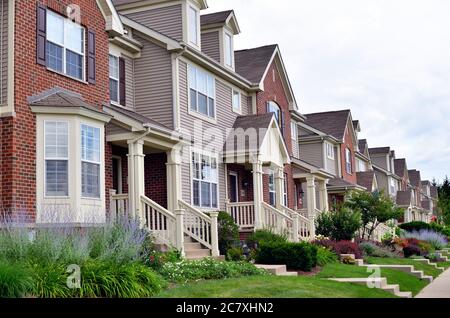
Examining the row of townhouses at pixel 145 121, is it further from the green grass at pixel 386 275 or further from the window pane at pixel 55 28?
the green grass at pixel 386 275

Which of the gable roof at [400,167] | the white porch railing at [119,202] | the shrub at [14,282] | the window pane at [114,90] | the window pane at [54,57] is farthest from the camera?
the gable roof at [400,167]

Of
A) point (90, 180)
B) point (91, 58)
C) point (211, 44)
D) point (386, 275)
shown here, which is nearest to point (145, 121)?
point (91, 58)

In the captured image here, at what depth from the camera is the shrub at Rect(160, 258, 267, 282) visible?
13649 mm

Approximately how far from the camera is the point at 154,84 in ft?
72.3

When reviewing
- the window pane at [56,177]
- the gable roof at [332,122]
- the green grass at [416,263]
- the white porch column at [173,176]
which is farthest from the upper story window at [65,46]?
the gable roof at [332,122]

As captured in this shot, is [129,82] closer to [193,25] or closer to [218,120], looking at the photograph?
[193,25]

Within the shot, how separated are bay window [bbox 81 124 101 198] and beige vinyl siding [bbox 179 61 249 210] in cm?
549

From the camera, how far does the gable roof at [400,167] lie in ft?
241

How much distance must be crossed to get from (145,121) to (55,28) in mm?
3704

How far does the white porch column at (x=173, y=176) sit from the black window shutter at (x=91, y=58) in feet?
11.7

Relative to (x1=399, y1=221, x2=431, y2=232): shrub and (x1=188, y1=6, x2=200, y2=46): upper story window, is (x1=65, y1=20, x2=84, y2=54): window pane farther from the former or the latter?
(x1=399, y1=221, x2=431, y2=232): shrub

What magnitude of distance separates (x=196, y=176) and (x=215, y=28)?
7.55 meters

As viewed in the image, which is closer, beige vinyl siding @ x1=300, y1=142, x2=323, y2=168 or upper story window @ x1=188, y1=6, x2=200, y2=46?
upper story window @ x1=188, y1=6, x2=200, y2=46

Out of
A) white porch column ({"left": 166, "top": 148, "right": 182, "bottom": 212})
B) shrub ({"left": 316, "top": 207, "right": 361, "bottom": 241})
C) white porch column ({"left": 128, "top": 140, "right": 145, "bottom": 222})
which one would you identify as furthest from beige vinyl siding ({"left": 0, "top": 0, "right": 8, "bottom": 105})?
shrub ({"left": 316, "top": 207, "right": 361, "bottom": 241})
